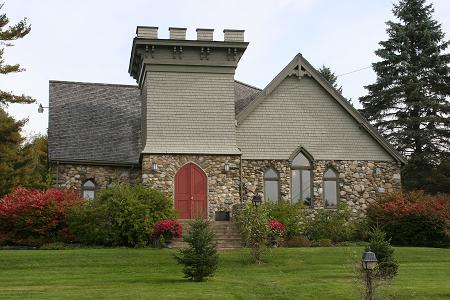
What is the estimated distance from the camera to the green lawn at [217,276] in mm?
16125

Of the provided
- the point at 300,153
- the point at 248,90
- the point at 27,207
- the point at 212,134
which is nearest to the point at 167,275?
the point at 27,207

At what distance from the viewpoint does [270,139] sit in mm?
31016

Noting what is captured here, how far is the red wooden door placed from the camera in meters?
29.2

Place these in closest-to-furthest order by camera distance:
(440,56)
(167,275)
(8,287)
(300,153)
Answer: (8,287) < (167,275) < (300,153) < (440,56)

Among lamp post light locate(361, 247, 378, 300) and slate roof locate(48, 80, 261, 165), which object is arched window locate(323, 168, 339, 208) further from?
lamp post light locate(361, 247, 378, 300)

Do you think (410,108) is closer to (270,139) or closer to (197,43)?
(270,139)

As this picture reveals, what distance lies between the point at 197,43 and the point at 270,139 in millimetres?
5063

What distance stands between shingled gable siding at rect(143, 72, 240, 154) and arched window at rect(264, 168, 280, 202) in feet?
7.09

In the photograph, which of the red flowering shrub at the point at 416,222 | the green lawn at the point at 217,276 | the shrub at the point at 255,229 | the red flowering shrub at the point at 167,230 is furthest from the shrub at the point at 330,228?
the red flowering shrub at the point at 167,230

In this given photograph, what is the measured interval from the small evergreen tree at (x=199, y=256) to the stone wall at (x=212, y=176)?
10.4 metres

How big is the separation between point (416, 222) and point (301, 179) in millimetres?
5381

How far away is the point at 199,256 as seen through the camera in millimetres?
18266

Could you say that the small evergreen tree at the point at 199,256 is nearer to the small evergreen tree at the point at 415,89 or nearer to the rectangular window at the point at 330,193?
the rectangular window at the point at 330,193

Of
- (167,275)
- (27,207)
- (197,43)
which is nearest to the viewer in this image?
(167,275)
